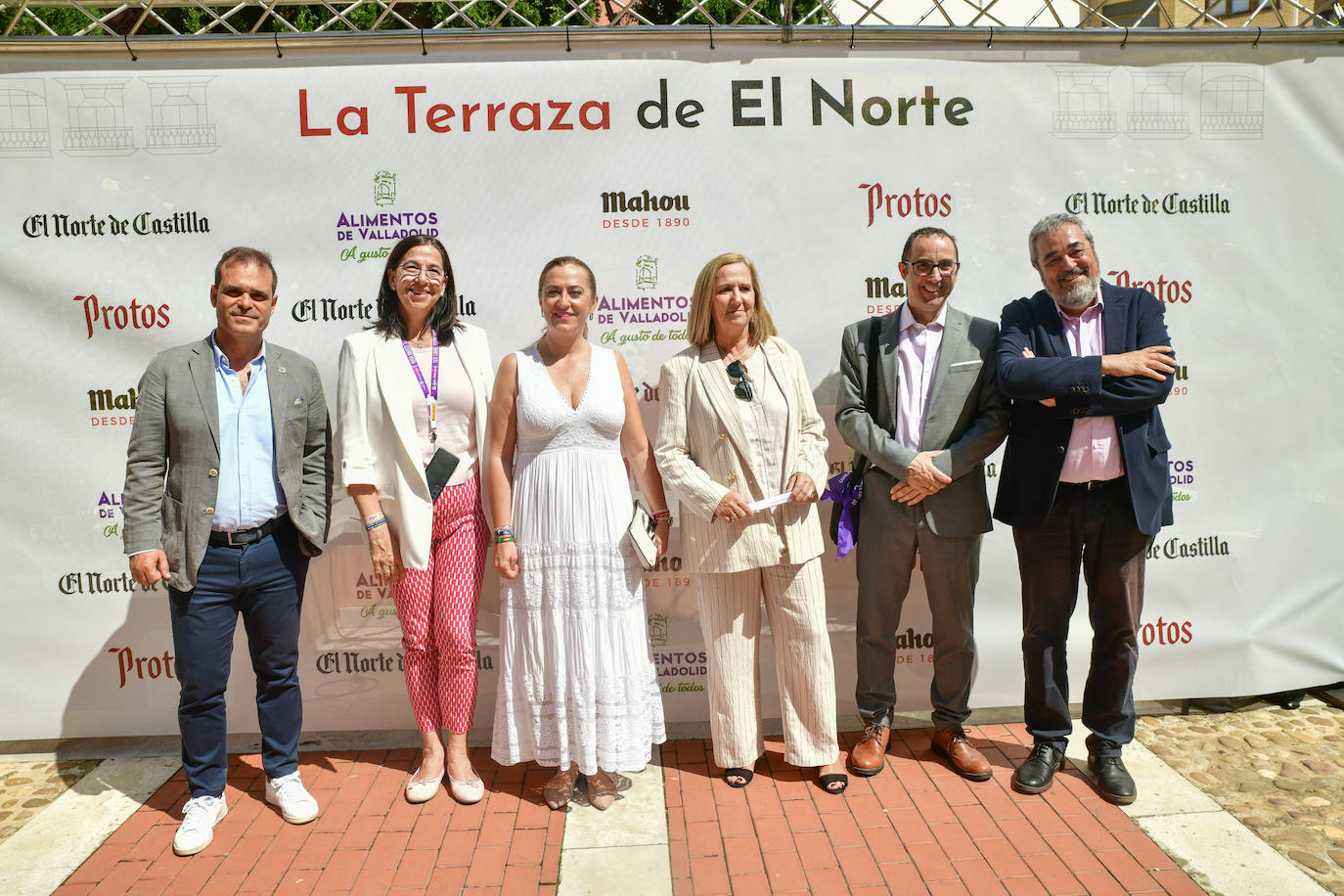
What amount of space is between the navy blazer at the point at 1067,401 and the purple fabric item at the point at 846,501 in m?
0.56

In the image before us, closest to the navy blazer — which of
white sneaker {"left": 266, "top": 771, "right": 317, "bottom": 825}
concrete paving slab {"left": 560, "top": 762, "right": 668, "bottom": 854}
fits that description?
concrete paving slab {"left": 560, "top": 762, "right": 668, "bottom": 854}

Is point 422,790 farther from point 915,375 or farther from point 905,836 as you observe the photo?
point 915,375

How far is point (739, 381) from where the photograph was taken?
11.0 feet

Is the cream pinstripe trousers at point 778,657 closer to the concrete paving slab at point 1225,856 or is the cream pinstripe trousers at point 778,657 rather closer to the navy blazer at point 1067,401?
the navy blazer at point 1067,401

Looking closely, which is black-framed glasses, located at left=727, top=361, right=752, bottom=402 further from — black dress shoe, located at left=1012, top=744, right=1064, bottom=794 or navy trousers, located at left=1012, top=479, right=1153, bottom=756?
black dress shoe, located at left=1012, top=744, right=1064, bottom=794

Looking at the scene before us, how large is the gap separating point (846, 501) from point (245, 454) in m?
2.31

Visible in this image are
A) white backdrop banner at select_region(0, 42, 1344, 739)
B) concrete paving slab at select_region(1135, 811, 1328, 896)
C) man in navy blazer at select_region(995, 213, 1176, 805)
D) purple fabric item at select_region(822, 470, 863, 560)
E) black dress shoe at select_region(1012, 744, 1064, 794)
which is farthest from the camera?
white backdrop banner at select_region(0, 42, 1344, 739)

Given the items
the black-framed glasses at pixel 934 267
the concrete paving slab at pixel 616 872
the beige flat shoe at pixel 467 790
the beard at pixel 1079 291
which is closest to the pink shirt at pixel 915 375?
the black-framed glasses at pixel 934 267

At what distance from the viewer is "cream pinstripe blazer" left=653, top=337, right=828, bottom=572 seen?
3.31 m

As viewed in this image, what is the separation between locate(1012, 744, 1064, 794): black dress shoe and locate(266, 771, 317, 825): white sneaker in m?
2.69

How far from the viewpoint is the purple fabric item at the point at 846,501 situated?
360 cm

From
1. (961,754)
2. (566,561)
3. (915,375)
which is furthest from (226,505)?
(961,754)

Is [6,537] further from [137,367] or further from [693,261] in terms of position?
[693,261]

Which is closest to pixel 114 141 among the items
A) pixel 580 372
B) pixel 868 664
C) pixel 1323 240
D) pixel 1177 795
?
pixel 580 372
